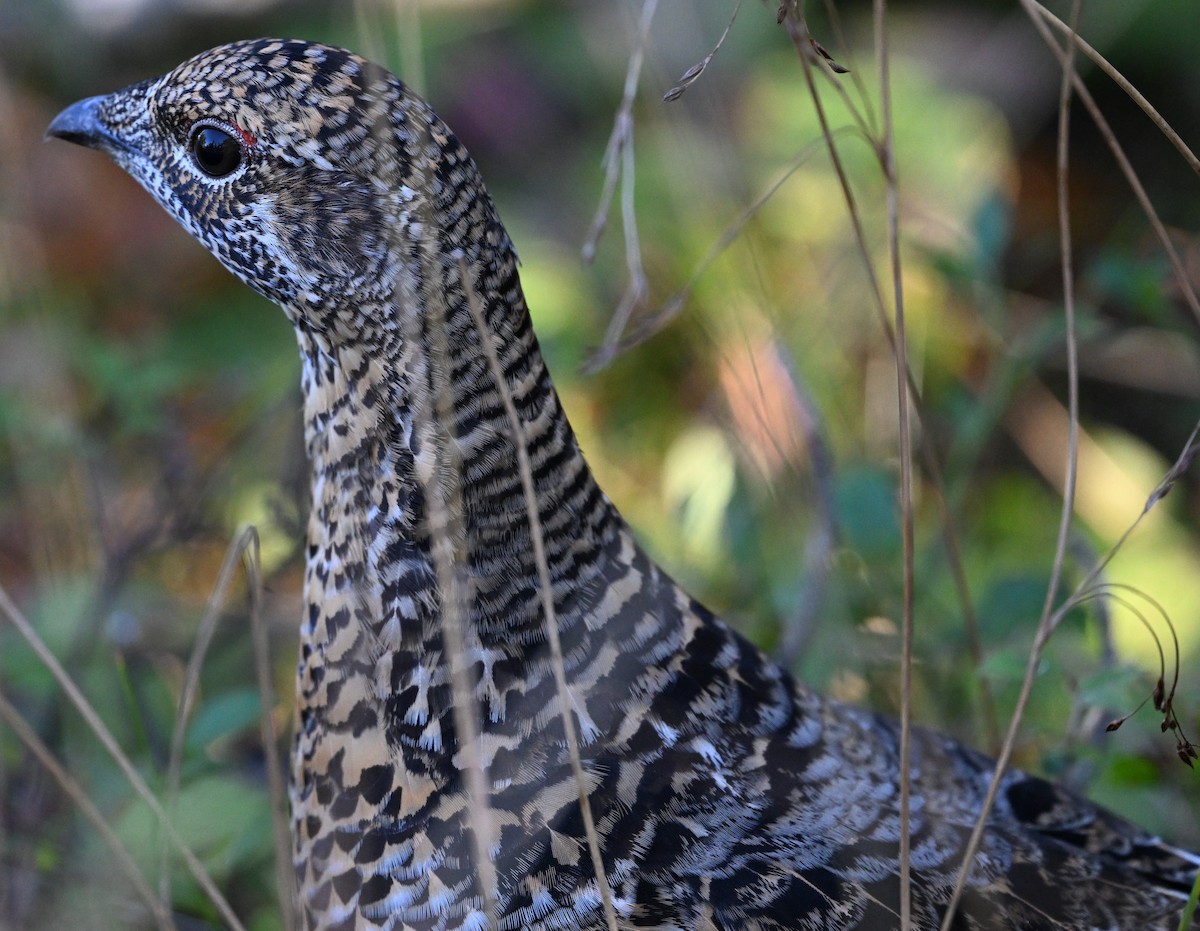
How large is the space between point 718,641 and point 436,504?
24.4 inches

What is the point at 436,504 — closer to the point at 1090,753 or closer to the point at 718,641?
the point at 718,641

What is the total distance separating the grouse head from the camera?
206 centimetres

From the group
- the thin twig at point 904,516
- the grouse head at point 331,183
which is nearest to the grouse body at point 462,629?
the grouse head at point 331,183

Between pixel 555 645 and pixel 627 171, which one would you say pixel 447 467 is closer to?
pixel 555 645

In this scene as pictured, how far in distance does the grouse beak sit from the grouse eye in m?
0.33

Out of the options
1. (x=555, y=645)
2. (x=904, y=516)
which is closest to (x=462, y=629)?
(x=555, y=645)

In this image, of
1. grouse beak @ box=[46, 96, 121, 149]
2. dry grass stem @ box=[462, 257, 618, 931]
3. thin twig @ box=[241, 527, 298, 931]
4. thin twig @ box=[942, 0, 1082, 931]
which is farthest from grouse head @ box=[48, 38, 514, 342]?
thin twig @ box=[942, 0, 1082, 931]

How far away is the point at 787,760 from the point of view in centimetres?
224

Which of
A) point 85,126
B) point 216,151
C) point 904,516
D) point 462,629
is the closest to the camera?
point 904,516

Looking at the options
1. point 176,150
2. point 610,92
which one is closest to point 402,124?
point 176,150

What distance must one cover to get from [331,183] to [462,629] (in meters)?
0.78

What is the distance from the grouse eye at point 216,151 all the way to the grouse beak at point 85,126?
1.09ft

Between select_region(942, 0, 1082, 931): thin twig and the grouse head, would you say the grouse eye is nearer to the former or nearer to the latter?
the grouse head

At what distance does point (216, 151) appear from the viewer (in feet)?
7.18
